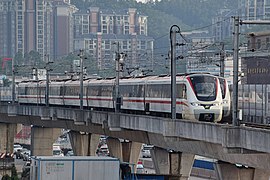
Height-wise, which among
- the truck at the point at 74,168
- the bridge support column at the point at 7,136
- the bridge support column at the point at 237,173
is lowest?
the bridge support column at the point at 7,136

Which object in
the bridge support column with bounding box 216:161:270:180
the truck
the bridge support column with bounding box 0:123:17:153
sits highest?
the truck

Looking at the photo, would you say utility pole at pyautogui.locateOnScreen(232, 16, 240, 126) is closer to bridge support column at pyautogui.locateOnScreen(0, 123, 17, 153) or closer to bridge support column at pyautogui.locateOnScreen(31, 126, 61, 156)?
bridge support column at pyautogui.locateOnScreen(31, 126, 61, 156)

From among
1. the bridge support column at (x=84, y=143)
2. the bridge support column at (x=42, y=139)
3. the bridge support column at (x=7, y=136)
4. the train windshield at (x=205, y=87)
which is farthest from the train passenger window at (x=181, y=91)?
the bridge support column at (x=7, y=136)

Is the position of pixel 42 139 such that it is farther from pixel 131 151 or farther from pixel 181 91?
pixel 181 91

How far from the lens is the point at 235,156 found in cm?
5116

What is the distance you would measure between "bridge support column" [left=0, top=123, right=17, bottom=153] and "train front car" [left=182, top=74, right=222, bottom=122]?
201 feet

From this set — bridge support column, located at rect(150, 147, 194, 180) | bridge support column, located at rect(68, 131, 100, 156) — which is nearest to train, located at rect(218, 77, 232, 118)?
bridge support column, located at rect(150, 147, 194, 180)

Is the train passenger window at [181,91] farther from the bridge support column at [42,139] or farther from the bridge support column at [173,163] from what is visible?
the bridge support column at [42,139]

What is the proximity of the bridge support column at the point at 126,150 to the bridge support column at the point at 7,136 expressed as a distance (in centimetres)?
3258

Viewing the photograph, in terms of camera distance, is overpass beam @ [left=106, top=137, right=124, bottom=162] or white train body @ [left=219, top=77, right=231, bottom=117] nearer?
white train body @ [left=219, top=77, right=231, bottom=117]

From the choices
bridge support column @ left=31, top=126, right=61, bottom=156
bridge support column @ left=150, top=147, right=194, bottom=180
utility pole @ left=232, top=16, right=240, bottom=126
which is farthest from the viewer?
bridge support column @ left=31, top=126, right=61, bottom=156

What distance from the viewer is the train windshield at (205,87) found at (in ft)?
197

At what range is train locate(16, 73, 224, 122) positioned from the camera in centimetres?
5947

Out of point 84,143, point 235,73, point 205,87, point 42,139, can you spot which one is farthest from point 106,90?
point 235,73
